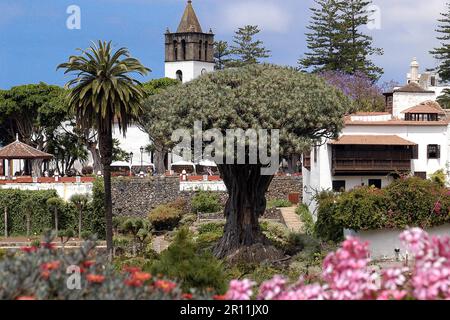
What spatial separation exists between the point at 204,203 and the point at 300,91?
21.7m

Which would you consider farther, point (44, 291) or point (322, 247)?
point (322, 247)

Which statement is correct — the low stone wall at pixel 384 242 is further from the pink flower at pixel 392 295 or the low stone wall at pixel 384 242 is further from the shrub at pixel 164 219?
the pink flower at pixel 392 295

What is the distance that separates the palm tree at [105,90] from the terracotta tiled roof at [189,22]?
192 feet

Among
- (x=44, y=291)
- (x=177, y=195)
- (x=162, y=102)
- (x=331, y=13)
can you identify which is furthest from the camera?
(x=331, y=13)

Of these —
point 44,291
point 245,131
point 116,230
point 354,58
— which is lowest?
point 116,230

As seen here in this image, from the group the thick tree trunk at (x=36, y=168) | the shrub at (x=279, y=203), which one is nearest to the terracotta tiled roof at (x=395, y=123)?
the shrub at (x=279, y=203)

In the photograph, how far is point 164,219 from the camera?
5056cm

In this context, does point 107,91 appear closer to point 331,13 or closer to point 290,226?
point 290,226

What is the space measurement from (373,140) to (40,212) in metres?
19.1

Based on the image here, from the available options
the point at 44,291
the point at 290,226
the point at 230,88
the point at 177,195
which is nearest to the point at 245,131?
the point at 230,88

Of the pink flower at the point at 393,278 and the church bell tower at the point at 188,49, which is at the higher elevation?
the church bell tower at the point at 188,49

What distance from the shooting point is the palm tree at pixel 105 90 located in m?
37.5

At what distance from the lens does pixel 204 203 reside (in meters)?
52.7

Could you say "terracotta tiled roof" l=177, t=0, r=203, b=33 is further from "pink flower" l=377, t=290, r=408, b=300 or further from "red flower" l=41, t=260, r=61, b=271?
"pink flower" l=377, t=290, r=408, b=300
